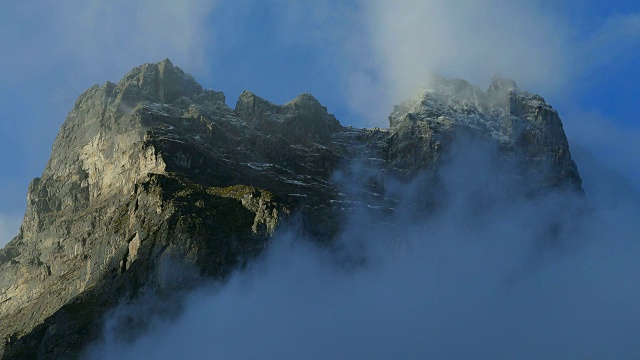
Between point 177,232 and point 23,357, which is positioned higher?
point 177,232

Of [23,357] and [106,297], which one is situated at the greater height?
[106,297]

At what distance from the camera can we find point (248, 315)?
19662 centimetres

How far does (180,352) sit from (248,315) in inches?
576

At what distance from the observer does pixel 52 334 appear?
611 feet

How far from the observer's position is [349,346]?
197625mm

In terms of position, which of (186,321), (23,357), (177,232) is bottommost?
(23,357)

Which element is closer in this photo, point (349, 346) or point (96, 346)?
point (96, 346)

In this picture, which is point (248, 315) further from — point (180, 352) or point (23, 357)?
point (23, 357)

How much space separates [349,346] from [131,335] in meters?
35.3

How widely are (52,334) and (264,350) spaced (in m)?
31.9

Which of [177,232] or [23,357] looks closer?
[23,357]

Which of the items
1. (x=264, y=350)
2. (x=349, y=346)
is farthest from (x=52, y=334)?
(x=349, y=346)

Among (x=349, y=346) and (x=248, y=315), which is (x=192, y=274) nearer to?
(x=248, y=315)

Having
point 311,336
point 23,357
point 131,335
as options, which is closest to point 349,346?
point 311,336
